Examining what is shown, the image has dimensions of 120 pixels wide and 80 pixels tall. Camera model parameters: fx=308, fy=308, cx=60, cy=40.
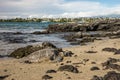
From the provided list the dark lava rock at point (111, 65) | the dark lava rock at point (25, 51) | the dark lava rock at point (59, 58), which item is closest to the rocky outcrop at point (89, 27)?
the dark lava rock at point (25, 51)

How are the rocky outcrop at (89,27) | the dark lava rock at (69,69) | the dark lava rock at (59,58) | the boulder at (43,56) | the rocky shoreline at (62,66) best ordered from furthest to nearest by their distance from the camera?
the rocky outcrop at (89,27) < the dark lava rock at (59,58) < the boulder at (43,56) < the dark lava rock at (69,69) < the rocky shoreline at (62,66)

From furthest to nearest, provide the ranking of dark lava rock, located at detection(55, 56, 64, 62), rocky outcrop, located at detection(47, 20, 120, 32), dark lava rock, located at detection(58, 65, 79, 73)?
1. rocky outcrop, located at detection(47, 20, 120, 32)
2. dark lava rock, located at detection(55, 56, 64, 62)
3. dark lava rock, located at detection(58, 65, 79, 73)

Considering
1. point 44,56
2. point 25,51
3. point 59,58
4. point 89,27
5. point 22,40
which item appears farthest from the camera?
point 89,27

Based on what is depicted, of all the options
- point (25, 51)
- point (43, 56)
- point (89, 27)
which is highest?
point (43, 56)

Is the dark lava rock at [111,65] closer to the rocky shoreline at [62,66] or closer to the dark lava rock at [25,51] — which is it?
the rocky shoreline at [62,66]

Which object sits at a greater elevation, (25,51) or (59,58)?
(59,58)

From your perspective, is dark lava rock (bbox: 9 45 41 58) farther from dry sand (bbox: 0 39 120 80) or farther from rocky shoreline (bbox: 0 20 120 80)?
dry sand (bbox: 0 39 120 80)

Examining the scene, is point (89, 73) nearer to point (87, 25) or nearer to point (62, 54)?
point (62, 54)

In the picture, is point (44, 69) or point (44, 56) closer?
point (44, 69)

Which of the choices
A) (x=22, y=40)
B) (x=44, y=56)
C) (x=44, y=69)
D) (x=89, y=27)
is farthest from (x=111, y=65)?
(x=89, y=27)

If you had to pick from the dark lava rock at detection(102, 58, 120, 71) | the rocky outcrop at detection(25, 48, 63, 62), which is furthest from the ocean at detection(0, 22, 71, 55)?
the dark lava rock at detection(102, 58, 120, 71)

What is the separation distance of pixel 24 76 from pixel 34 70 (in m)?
1.81

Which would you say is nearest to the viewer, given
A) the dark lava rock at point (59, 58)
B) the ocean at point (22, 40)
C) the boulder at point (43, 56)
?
the boulder at point (43, 56)

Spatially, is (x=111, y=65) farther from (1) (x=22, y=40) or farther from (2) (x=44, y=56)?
(1) (x=22, y=40)
